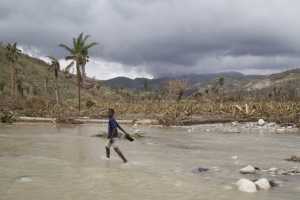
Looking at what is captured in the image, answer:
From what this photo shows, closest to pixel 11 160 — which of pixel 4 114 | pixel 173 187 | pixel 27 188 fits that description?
pixel 27 188

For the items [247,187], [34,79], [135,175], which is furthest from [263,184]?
[34,79]

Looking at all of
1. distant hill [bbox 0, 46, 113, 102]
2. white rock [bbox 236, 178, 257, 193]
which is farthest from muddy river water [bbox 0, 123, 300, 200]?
distant hill [bbox 0, 46, 113, 102]

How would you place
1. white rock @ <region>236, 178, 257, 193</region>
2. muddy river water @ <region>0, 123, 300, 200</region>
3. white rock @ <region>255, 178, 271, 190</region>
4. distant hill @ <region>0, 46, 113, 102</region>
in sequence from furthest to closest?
1. distant hill @ <region>0, 46, 113, 102</region>
2. white rock @ <region>255, 178, 271, 190</region>
3. white rock @ <region>236, 178, 257, 193</region>
4. muddy river water @ <region>0, 123, 300, 200</region>

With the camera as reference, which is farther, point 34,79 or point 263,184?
point 34,79

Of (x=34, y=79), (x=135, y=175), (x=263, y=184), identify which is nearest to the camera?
(x=263, y=184)

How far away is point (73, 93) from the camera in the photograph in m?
73.9

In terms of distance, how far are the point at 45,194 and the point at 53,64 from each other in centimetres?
3213

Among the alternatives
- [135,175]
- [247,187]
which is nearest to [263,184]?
[247,187]

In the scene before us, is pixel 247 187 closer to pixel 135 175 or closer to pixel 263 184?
pixel 263 184

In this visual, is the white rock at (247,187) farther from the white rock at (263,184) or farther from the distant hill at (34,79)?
the distant hill at (34,79)

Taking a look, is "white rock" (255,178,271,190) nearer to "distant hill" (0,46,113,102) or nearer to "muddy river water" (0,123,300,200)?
"muddy river water" (0,123,300,200)

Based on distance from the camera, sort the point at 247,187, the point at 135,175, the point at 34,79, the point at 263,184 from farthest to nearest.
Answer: the point at 34,79, the point at 135,175, the point at 263,184, the point at 247,187

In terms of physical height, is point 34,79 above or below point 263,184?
above

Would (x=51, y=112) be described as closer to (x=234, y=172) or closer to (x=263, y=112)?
(x=263, y=112)
